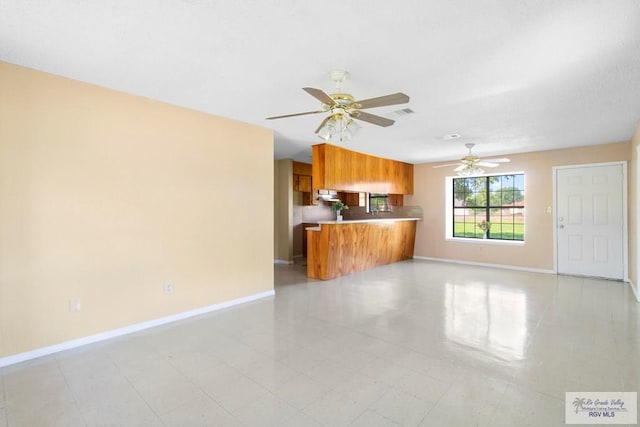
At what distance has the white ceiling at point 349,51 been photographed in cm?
185

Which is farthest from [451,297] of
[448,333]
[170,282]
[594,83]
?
[170,282]

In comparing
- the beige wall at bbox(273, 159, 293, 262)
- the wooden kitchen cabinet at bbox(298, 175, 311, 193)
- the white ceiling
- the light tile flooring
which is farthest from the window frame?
the beige wall at bbox(273, 159, 293, 262)

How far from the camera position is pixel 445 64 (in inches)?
98.7

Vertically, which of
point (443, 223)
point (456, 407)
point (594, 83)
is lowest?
point (456, 407)

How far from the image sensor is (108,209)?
305cm

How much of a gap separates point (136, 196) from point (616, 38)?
4186mm

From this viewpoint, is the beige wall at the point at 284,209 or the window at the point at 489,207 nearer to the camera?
the window at the point at 489,207

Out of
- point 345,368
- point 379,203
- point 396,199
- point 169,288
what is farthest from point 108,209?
point 379,203

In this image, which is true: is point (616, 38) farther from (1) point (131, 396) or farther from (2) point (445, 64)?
(1) point (131, 396)

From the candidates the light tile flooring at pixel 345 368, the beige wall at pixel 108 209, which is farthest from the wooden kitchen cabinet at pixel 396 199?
the beige wall at pixel 108 209

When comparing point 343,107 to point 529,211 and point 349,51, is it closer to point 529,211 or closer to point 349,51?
point 349,51

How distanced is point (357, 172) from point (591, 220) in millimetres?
4238

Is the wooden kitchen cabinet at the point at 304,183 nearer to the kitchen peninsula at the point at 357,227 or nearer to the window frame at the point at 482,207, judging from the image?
the kitchen peninsula at the point at 357,227
